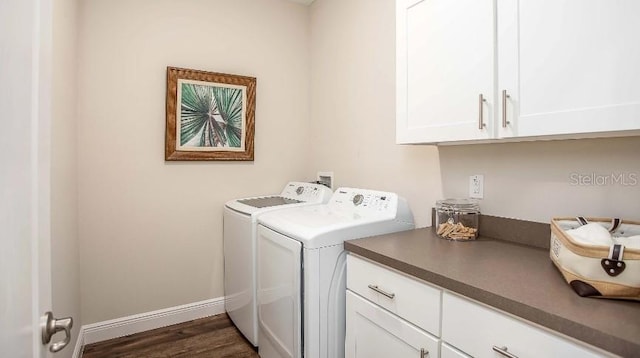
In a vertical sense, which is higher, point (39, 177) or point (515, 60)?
point (515, 60)

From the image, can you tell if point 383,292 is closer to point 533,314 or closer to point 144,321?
point 533,314

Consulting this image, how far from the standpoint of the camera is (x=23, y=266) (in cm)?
55

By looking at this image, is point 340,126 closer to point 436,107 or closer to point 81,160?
point 436,107

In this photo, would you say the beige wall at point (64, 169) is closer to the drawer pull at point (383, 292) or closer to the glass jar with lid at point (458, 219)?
the drawer pull at point (383, 292)

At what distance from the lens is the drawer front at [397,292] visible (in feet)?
3.61

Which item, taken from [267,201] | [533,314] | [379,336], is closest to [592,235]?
[533,314]

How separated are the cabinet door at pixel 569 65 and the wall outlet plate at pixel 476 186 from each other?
0.45 metres

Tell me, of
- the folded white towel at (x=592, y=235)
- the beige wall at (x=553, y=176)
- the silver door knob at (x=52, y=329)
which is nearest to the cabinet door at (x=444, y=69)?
the beige wall at (x=553, y=176)

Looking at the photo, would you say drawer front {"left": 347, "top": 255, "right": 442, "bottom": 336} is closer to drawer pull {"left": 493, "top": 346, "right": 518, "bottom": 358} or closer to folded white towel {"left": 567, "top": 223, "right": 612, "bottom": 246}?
drawer pull {"left": 493, "top": 346, "right": 518, "bottom": 358}

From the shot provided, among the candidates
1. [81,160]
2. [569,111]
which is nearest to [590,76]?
[569,111]

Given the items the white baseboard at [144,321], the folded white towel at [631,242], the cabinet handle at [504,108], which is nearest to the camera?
the folded white towel at [631,242]

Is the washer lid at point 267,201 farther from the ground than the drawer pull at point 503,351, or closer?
farther from the ground

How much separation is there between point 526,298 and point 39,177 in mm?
1147

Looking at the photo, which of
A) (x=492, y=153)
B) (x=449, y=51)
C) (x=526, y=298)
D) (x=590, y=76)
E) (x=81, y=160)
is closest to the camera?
(x=526, y=298)
